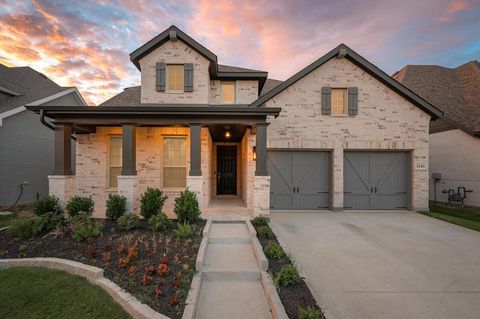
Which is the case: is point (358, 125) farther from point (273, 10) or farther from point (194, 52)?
point (194, 52)

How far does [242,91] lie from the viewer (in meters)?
10.8

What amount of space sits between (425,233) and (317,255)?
4.24 metres

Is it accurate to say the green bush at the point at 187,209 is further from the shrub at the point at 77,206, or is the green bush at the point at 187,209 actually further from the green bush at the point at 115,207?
the shrub at the point at 77,206

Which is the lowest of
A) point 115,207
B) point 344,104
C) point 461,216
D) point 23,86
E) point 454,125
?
point 461,216

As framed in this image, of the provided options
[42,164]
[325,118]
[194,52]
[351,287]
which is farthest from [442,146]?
[42,164]

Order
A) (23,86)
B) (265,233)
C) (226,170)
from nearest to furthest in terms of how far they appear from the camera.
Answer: (265,233), (226,170), (23,86)

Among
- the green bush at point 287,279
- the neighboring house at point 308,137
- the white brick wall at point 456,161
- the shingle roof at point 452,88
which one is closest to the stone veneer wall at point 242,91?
the neighboring house at point 308,137

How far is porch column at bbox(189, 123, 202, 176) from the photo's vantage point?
7176mm

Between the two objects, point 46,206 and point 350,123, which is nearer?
point 46,206

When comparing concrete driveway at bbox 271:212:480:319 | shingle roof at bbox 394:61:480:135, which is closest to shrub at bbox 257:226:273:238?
concrete driveway at bbox 271:212:480:319

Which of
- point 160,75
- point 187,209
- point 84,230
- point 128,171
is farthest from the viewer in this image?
point 160,75

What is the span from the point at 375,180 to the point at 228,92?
314 inches

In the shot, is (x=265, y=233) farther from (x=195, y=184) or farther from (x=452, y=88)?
(x=452, y=88)

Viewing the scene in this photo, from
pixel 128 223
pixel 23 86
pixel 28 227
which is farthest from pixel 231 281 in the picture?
pixel 23 86
